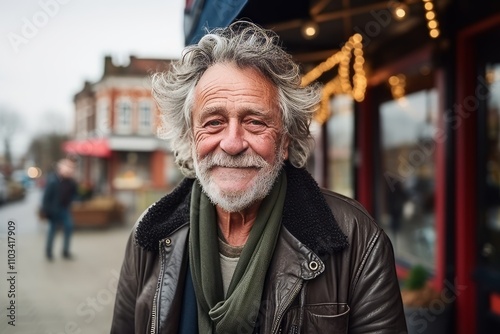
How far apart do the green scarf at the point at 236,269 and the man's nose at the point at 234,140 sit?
9.4 inches

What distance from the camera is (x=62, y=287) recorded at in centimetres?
588

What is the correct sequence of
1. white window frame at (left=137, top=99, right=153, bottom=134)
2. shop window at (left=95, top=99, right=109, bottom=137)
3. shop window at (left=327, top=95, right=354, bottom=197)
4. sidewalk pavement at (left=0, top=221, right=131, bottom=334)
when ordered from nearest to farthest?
sidewalk pavement at (left=0, top=221, right=131, bottom=334), shop window at (left=327, top=95, right=354, bottom=197), shop window at (left=95, top=99, right=109, bottom=137), white window frame at (left=137, top=99, right=153, bottom=134)

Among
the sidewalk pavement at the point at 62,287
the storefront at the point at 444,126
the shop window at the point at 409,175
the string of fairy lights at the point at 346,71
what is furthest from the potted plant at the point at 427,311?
the sidewalk pavement at the point at 62,287

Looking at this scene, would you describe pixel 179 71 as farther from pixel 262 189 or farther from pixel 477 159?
pixel 477 159

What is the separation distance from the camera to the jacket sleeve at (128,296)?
175cm

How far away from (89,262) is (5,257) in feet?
18.3

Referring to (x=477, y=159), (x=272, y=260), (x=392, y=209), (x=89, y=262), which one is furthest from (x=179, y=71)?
(x=89, y=262)

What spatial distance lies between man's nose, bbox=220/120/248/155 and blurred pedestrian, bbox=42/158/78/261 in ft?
22.6

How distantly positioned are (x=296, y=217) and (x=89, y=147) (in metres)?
10.6

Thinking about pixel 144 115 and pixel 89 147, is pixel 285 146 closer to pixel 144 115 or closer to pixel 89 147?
pixel 144 115

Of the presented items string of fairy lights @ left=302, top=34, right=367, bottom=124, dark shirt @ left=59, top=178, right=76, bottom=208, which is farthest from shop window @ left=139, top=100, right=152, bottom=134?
string of fairy lights @ left=302, top=34, right=367, bottom=124

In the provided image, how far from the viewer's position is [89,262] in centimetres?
743

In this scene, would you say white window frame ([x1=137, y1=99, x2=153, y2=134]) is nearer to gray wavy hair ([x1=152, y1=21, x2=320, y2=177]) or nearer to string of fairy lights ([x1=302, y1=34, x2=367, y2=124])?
string of fairy lights ([x1=302, y1=34, x2=367, y2=124])

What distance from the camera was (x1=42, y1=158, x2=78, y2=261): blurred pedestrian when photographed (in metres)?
7.64
